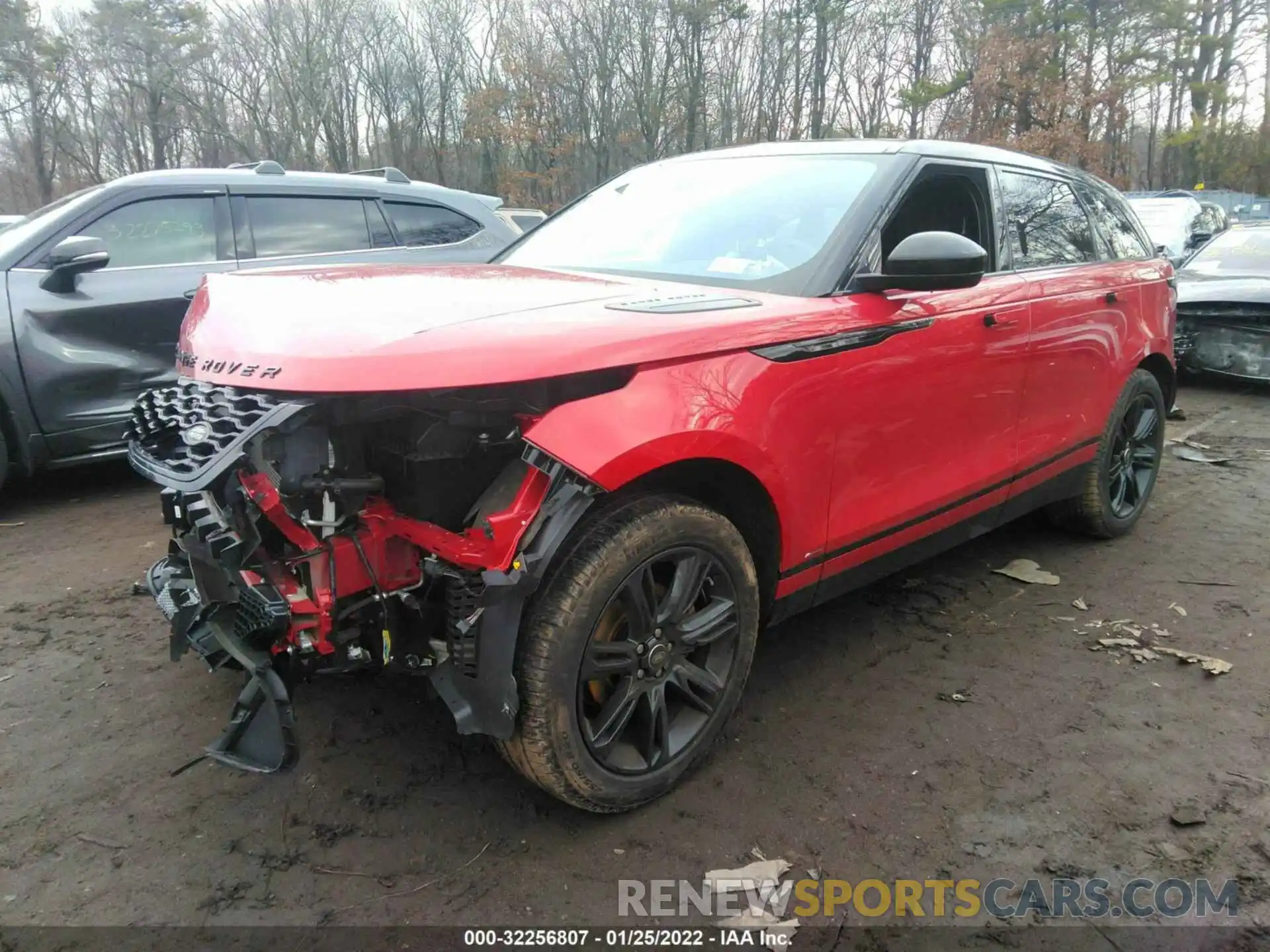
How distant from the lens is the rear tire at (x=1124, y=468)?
4.12m

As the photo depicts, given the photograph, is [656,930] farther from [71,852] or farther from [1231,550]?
[1231,550]

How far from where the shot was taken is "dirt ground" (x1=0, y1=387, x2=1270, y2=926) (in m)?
2.09

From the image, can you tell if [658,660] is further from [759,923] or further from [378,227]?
[378,227]

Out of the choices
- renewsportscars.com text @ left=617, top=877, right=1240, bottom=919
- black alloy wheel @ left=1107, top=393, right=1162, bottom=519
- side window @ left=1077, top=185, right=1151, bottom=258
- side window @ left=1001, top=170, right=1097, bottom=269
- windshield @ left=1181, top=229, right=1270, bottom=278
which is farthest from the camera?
windshield @ left=1181, top=229, right=1270, bottom=278

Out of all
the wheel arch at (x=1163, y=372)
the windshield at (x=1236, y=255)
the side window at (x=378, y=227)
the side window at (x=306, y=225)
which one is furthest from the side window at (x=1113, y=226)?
the windshield at (x=1236, y=255)

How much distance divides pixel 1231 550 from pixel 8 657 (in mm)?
5349

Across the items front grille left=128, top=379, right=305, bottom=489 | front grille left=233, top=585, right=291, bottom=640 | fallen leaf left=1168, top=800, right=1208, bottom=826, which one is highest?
front grille left=128, top=379, right=305, bottom=489

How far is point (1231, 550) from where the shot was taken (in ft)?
14.1

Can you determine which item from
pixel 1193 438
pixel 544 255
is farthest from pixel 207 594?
pixel 1193 438

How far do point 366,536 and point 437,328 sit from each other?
53 cm

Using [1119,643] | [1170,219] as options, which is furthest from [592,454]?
[1170,219]

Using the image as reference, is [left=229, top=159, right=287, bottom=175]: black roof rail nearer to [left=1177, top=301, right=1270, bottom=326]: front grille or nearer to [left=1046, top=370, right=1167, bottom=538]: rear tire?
[left=1046, top=370, right=1167, bottom=538]: rear tire

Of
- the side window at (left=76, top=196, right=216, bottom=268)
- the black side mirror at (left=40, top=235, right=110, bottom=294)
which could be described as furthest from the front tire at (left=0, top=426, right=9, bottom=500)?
the side window at (left=76, top=196, right=216, bottom=268)

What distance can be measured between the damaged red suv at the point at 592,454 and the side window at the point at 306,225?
298 centimetres
